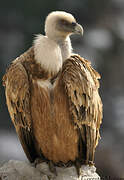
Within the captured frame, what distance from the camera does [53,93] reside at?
4.45 metres

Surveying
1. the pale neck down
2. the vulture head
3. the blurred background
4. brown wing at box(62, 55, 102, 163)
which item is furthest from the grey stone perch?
the blurred background

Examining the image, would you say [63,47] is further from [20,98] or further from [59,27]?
[20,98]

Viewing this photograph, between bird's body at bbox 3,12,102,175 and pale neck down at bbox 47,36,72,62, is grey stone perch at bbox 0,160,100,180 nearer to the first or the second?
bird's body at bbox 3,12,102,175

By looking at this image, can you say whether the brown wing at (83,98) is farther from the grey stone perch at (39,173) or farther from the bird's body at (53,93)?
the grey stone perch at (39,173)

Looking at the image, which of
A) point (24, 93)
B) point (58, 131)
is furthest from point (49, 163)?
point (24, 93)

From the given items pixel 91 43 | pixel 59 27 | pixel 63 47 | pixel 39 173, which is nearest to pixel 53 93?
pixel 63 47

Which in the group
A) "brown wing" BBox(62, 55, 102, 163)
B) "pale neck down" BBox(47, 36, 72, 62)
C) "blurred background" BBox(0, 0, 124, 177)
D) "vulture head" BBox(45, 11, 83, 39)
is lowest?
"blurred background" BBox(0, 0, 124, 177)

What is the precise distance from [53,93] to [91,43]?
7.36 meters

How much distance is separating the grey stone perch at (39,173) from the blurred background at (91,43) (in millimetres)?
5617

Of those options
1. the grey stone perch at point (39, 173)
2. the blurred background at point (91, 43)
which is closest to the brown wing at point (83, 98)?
the grey stone perch at point (39, 173)

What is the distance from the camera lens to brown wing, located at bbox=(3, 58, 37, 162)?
14.4ft

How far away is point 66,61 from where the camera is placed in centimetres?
447

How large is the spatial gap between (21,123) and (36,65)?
0.50m

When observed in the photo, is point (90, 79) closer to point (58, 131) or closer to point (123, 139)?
point (58, 131)
